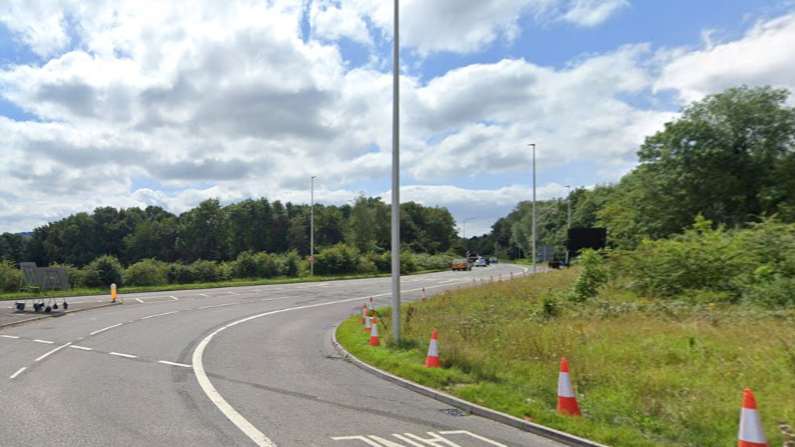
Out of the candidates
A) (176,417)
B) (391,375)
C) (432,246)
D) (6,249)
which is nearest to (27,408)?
(176,417)

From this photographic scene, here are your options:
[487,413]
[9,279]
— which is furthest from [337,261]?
[487,413]

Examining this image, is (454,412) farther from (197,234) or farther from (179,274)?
(197,234)

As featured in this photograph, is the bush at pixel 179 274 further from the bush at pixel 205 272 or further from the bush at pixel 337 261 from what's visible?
the bush at pixel 337 261

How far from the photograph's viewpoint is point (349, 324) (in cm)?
1848

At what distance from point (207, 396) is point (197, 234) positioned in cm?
9547

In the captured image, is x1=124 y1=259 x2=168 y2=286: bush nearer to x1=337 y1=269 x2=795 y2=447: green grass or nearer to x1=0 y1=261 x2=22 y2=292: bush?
x1=0 y1=261 x2=22 y2=292: bush

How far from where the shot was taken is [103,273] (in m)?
40.1

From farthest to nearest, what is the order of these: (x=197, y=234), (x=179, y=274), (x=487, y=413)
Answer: (x=197, y=234), (x=179, y=274), (x=487, y=413)

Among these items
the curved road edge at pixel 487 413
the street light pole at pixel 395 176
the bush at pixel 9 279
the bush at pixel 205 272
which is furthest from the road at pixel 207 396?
the bush at pixel 205 272

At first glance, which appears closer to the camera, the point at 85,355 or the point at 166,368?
the point at 166,368

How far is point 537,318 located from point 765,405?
8924 mm

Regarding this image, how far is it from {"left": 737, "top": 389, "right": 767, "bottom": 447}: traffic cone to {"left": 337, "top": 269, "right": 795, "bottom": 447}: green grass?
62 centimetres

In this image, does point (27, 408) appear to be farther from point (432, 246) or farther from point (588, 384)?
point (432, 246)

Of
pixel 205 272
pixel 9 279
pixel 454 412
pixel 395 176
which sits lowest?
pixel 454 412
